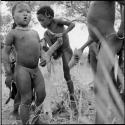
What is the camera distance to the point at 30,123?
378 cm

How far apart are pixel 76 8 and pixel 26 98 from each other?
1065 cm

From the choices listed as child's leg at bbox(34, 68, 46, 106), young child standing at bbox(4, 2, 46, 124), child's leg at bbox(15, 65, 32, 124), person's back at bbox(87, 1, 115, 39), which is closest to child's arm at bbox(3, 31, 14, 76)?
young child standing at bbox(4, 2, 46, 124)

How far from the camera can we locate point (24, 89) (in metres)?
3.82

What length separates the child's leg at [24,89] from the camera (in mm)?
3816

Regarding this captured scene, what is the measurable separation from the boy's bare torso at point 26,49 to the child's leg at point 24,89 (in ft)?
0.33

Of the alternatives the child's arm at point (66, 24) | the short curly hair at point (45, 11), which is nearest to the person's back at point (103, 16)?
the child's arm at point (66, 24)

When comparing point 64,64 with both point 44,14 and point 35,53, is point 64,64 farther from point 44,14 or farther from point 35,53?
point 35,53

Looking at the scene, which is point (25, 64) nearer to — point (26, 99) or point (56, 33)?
point (26, 99)

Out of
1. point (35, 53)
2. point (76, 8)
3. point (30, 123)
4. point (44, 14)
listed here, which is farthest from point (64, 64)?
point (76, 8)

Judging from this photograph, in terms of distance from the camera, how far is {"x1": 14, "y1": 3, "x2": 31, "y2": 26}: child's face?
4062mm

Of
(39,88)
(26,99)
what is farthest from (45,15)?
(26,99)

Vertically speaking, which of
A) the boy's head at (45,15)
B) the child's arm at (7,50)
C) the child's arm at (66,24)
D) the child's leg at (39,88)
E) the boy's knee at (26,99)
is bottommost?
the boy's knee at (26,99)

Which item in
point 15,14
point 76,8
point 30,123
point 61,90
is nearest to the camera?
point 30,123

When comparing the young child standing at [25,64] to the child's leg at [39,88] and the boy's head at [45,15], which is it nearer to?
the child's leg at [39,88]
